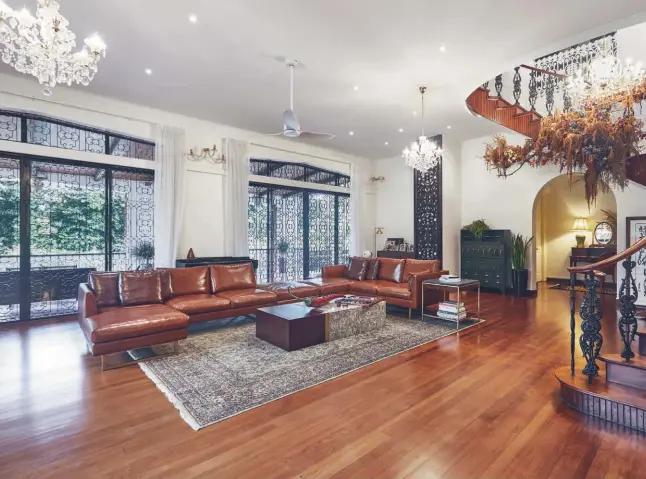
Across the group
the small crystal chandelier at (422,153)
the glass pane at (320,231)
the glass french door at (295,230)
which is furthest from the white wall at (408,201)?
the small crystal chandelier at (422,153)

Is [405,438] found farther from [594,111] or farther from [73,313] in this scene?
[73,313]

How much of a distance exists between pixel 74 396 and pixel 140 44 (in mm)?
3856

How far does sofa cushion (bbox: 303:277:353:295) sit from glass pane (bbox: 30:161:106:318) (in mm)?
3785

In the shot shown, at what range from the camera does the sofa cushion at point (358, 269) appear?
22.6 feet

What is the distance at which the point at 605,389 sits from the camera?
2723 mm

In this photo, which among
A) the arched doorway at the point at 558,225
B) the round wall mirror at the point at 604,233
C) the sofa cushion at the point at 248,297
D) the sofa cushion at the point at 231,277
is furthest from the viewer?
the arched doorway at the point at 558,225

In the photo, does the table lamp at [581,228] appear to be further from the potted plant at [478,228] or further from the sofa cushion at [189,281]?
the sofa cushion at [189,281]

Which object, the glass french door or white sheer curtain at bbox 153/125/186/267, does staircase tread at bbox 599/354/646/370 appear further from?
the glass french door

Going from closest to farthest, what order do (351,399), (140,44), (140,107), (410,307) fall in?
(351,399) < (140,44) < (410,307) < (140,107)

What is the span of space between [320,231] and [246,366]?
5.98 m

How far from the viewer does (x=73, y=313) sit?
591 centimetres

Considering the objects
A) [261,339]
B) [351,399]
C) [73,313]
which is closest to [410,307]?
[261,339]

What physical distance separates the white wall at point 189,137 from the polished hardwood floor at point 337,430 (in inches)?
140

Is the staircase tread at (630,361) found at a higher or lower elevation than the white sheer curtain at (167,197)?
lower
